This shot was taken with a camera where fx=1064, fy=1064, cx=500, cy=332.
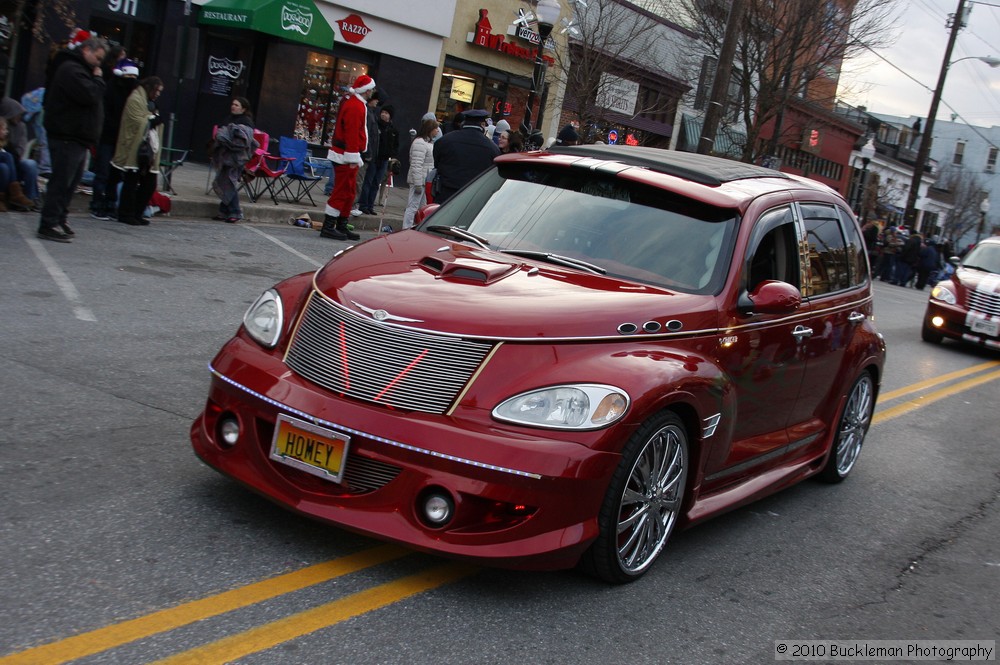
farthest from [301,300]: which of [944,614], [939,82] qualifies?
[939,82]

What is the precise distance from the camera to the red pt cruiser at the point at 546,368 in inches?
152

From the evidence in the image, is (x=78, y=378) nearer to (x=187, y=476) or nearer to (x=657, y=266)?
(x=187, y=476)

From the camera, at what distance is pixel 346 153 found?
1420 centimetres

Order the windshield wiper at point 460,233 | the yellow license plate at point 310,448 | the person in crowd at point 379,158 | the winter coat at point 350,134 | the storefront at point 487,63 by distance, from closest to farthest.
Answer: the yellow license plate at point 310,448 < the windshield wiper at point 460,233 < the winter coat at point 350,134 < the person in crowd at point 379,158 < the storefront at point 487,63

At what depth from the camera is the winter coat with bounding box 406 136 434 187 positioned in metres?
15.9

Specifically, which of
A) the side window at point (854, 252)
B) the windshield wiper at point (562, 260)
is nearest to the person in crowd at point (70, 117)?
the windshield wiper at point (562, 260)

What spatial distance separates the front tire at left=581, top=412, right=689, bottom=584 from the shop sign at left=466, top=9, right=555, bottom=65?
911 inches

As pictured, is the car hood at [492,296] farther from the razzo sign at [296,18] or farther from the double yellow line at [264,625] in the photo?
the razzo sign at [296,18]

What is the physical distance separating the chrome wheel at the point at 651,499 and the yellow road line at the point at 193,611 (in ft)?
3.02

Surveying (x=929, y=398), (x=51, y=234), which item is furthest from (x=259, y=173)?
(x=929, y=398)

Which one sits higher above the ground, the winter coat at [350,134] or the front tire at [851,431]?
the winter coat at [350,134]

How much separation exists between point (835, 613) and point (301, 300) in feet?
8.69

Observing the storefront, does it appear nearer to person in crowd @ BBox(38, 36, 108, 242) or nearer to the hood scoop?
person in crowd @ BBox(38, 36, 108, 242)

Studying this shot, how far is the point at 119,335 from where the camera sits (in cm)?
741
